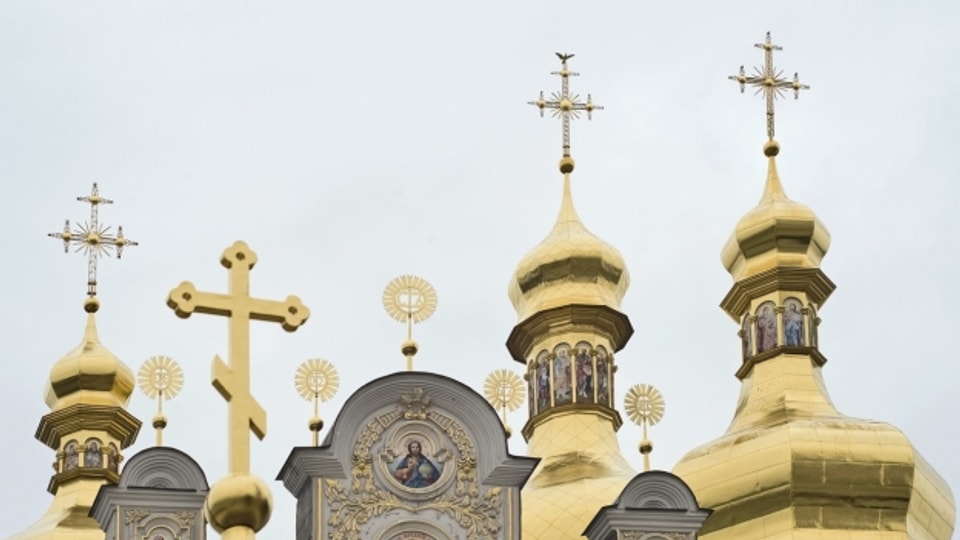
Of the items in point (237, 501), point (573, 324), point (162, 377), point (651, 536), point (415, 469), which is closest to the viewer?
point (237, 501)

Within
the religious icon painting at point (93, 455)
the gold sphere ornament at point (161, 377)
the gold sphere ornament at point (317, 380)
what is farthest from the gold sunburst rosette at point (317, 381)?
the religious icon painting at point (93, 455)

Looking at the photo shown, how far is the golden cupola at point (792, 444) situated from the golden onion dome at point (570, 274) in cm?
132

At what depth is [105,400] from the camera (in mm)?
34438

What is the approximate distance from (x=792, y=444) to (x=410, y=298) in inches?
222

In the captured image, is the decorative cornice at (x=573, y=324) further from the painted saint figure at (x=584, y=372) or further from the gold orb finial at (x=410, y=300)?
the gold orb finial at (x=410, y=300)

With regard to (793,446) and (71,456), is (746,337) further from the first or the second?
(71,456)

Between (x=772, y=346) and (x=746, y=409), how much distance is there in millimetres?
942

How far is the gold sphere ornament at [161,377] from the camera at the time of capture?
30.8m

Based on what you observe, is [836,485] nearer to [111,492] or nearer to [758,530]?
[758,530]

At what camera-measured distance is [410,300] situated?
27.9 m

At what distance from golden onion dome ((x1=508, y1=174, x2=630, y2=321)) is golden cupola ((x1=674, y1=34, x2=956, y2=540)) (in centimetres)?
132

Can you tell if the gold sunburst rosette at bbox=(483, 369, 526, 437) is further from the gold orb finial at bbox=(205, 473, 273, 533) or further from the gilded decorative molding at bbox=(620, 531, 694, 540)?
the gold orb finial at bbox=(205, 473, 273, 533)

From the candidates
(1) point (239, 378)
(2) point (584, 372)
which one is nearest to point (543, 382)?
(2) point (584, 372)

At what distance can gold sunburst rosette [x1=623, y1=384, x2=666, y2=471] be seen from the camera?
32.5 meters
